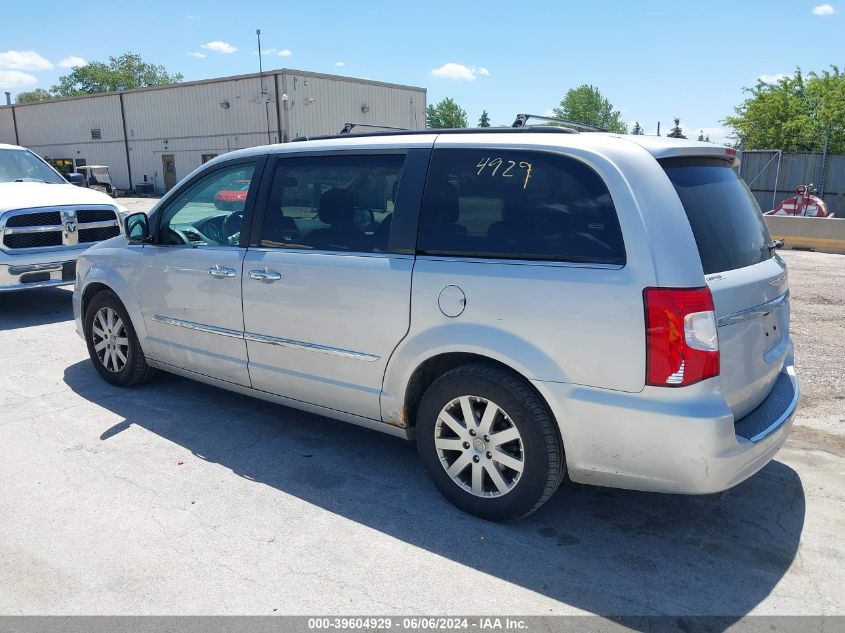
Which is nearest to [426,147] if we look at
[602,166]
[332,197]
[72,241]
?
[332,197]

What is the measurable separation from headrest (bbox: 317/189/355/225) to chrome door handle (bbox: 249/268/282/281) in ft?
1.45

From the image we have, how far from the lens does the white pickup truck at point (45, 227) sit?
7.72m

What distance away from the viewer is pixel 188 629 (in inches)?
105

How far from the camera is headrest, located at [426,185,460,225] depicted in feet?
11.5

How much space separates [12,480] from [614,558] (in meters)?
3.37

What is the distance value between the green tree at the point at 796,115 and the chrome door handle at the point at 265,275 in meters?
27.5

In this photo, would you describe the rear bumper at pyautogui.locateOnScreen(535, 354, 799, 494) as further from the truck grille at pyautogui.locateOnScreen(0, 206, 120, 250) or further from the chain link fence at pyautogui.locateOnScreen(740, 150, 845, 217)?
the chain link fence at pyautogui.locateOnScreen(740, 150, 845, 217)

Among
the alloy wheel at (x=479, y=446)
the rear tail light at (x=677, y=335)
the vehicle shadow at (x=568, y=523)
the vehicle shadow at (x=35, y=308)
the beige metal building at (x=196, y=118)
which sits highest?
the beige metal building at (x=196, y=118)

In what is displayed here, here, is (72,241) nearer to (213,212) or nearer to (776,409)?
(213,212)

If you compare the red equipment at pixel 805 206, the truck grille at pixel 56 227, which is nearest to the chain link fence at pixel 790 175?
the red equipment at pixel 805 206

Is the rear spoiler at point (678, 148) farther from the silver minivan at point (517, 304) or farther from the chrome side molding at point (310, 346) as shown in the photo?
the chrome side molding at point (310, 346)

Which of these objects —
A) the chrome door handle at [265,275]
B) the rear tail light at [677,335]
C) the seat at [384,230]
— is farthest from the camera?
the chrome door handle at [265,275]

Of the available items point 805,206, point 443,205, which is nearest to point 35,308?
point 443,205

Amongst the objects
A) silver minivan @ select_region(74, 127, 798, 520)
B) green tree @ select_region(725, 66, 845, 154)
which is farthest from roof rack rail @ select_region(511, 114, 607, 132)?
green tree @ select_region(725, 66, 845, 154)
